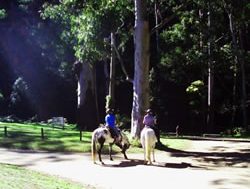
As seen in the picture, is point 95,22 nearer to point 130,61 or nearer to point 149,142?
point 149,142

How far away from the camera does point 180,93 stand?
48.4m

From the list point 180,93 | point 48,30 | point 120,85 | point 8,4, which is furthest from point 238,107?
point 8,4

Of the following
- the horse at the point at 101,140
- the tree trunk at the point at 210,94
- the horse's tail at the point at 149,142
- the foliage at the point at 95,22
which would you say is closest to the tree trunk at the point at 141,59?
the foliage at the point at 95,22

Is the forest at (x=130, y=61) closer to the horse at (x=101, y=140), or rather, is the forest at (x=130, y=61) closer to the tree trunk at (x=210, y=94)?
the tree trunk at (x=210, y=94)

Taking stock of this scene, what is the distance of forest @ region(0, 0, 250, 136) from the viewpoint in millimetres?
29688

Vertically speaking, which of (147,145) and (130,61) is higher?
(130,61)

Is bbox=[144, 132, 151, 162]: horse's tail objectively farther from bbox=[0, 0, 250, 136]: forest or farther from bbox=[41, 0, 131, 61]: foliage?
bbox=[41, 0, 131, 61]: foliage

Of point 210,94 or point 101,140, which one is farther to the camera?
point 210,94

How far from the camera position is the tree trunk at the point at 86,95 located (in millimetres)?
46969

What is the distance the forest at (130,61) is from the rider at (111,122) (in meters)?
4.43

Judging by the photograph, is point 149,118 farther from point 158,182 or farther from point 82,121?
point 82,121

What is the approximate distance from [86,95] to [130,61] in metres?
5.32

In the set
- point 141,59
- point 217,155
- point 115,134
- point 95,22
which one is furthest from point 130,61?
point 115,134

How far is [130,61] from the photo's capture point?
1939 inches
